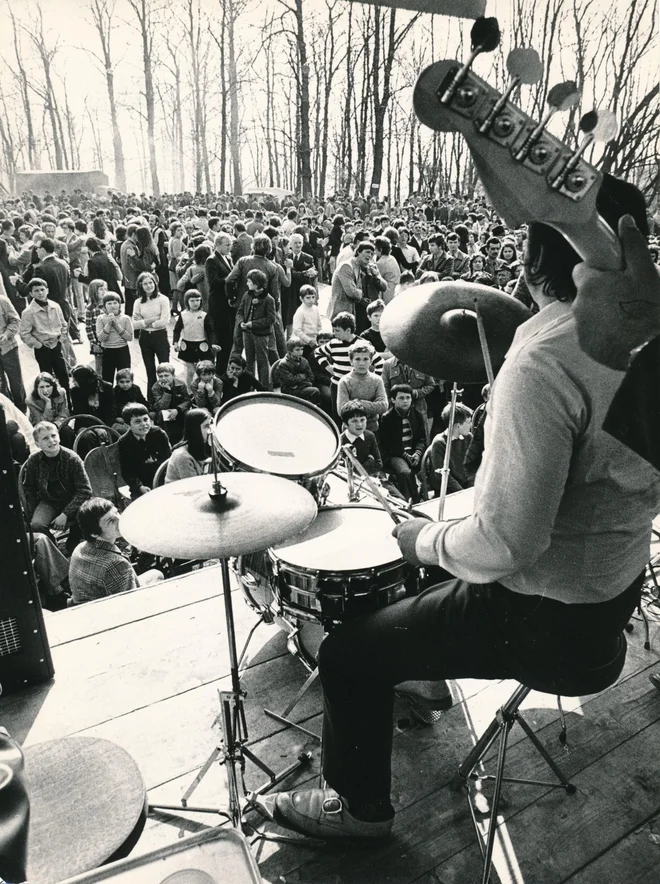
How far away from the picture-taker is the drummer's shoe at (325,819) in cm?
194

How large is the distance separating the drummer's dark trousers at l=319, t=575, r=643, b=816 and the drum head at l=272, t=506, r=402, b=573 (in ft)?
1.22

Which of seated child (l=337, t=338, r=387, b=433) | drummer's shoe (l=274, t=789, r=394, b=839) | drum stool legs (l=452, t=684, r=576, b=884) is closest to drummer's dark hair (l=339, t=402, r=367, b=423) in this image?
seated child (l=337, t=338, r=387, b=433)

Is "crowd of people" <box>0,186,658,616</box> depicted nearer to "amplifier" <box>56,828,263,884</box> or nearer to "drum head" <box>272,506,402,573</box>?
"drum head" <box>272,506,402,573</box>

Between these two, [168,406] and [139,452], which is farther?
[168,406]

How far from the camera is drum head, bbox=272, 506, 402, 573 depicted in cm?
218

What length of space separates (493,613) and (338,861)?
0.95m

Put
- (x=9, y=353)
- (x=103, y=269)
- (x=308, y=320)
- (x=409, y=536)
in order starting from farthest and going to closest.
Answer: (x=103, y=269), (x=308, y=320), (x=9, y=353), (x=409, y=536)

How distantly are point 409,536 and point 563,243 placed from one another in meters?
0.78

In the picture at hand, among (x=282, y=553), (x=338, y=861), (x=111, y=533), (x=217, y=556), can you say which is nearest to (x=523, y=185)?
(x=217, y=556)

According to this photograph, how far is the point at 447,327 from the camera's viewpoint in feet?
6.69

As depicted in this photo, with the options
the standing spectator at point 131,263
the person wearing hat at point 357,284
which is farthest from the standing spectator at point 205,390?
the standing spectator at point 131,263

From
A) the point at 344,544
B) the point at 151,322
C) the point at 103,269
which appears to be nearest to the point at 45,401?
the point at 151,322

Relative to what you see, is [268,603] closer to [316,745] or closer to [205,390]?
[316,745]

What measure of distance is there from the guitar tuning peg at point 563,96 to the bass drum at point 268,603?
66.4 inches
